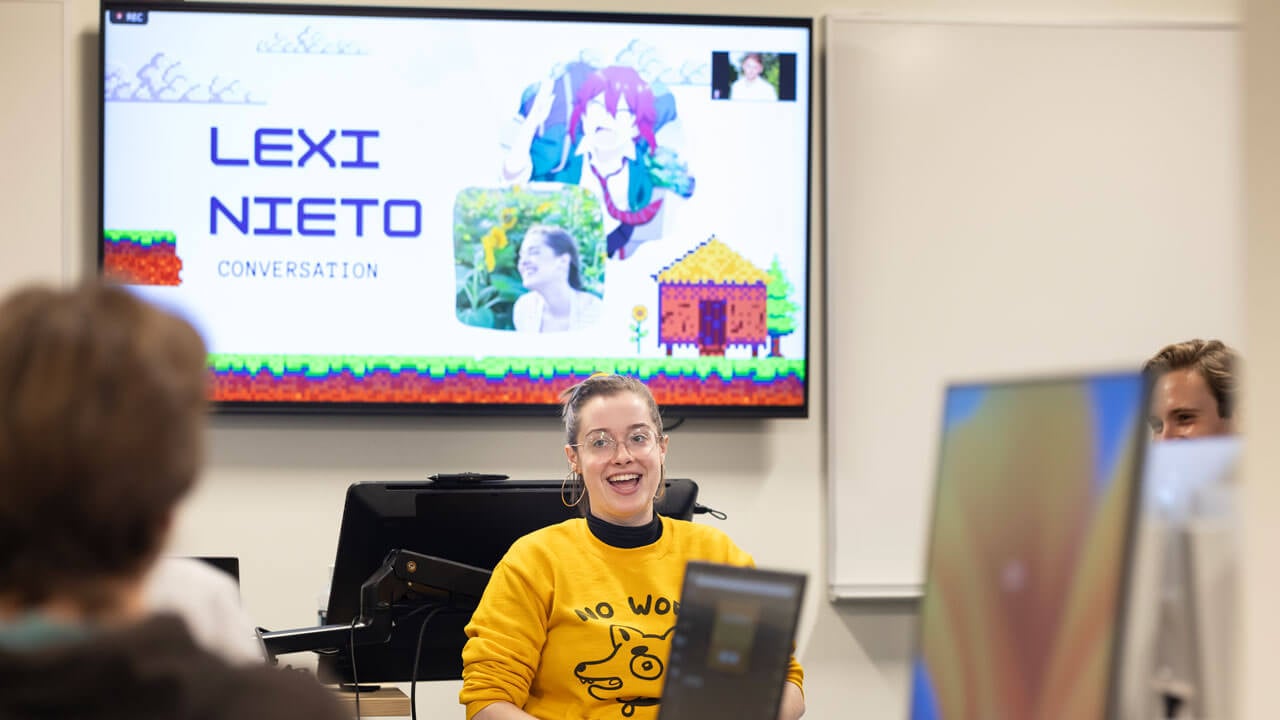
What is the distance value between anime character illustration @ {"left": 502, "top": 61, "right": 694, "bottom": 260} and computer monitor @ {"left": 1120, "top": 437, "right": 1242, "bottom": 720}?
2.67 m

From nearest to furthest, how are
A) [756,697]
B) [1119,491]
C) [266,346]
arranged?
1. [1119,491]
2. [756,697]
3. [266,346]

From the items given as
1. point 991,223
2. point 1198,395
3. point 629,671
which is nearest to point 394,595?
point 629,671

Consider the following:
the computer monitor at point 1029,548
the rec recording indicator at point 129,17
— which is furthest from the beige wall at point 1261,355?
the rec recording indicator at point 129,17

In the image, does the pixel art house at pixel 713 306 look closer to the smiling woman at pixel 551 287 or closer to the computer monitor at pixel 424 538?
the smiling woman at pixel 551 287

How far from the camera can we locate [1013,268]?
Answer: 3664 mm

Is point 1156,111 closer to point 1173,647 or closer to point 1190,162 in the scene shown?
point 1190,162

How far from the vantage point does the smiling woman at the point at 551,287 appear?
3.50 m

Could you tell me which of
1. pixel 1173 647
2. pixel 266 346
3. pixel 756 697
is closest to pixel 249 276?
pixel 266 346

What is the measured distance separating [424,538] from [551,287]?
1.41 meters

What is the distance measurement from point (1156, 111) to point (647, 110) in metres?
1.55

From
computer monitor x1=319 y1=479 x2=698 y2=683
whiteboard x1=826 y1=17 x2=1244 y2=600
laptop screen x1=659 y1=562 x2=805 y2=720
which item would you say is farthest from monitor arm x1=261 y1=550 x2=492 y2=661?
whiteboard x1=826 y1=17 x2=1244 y2=600

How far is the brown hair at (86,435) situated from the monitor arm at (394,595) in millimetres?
1364

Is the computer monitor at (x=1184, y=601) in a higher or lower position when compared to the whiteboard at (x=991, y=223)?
lower

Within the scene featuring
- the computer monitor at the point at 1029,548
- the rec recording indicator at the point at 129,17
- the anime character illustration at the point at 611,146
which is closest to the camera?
the computer monitor at the point at 1029,548
